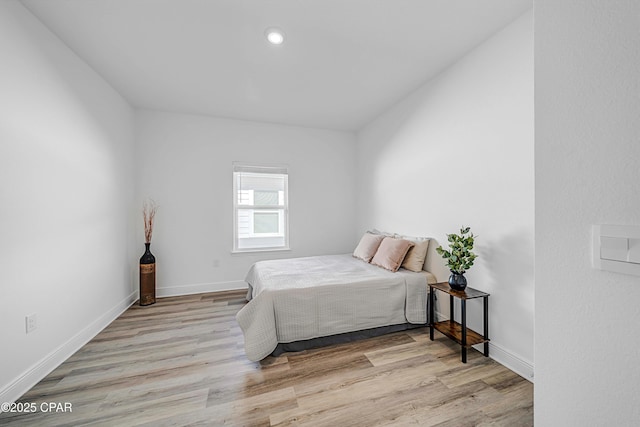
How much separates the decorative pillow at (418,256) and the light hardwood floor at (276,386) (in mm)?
679

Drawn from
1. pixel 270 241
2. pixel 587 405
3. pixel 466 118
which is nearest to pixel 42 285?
pixel 270 241

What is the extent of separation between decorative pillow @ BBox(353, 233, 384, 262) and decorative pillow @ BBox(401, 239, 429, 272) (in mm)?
540

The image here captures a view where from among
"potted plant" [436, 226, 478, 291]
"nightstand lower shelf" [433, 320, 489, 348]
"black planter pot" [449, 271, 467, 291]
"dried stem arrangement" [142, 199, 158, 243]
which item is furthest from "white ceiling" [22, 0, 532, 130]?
"nightstand lower shelf" [433, 320, 489, 348]

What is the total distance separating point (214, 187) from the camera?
12.3 ft

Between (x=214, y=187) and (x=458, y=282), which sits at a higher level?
(x=214, y=187)

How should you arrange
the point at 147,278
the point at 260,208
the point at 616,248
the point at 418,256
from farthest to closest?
the point at 260,208, the point at 147,278, the point at 418,256, the point at 616,248

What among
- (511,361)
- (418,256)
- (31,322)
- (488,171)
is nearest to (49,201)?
(31,322)

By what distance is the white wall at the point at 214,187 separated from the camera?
3512 millimetres

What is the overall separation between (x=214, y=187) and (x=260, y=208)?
76 centimetres

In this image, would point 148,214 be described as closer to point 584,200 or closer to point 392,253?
point 392,253

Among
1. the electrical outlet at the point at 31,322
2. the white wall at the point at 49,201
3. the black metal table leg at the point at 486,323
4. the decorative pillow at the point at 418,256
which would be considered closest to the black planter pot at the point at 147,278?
the white wall at the point at 49,201

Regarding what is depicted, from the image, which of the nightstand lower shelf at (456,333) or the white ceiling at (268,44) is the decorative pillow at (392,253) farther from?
the white ceiling at (268,44)

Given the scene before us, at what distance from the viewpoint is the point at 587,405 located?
2.04 feet

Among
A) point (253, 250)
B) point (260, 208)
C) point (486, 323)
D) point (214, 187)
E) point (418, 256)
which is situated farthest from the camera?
point (260, 208)
